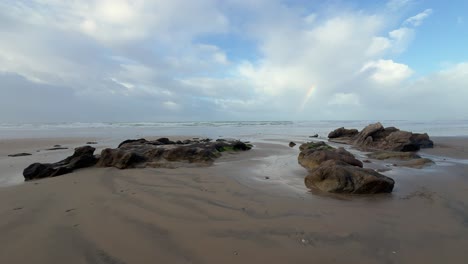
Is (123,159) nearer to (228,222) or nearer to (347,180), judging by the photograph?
(228,222)

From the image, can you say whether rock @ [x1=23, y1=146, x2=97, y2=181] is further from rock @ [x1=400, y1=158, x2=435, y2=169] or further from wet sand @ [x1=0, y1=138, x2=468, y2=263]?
rock @ [x1=400, y1=158, x2=435, y2=169]

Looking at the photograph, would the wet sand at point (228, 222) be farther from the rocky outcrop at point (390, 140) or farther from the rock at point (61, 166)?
the rocky outcrop at point (390, 140)

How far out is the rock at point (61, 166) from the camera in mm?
7739

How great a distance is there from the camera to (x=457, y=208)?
4746 millimetres

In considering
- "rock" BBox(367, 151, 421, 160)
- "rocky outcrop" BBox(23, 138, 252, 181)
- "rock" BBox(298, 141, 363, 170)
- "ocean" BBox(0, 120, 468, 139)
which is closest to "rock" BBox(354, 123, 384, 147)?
"rock" BBox(367, 151, 421, 160)

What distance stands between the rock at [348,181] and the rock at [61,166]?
705 centimetres

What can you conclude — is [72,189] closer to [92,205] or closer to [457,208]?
[92,205]

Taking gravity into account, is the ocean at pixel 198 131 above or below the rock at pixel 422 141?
above

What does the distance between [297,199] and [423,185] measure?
3.31m

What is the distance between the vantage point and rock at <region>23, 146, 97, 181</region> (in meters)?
7.74

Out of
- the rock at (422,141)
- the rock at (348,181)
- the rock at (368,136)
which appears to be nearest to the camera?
the rock at (348,181)

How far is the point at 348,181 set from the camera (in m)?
5.86

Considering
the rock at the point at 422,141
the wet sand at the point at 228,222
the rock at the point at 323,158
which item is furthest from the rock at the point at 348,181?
the rock at the point at 422,141

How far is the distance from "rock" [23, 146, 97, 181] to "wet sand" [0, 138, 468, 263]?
0.97 meters
